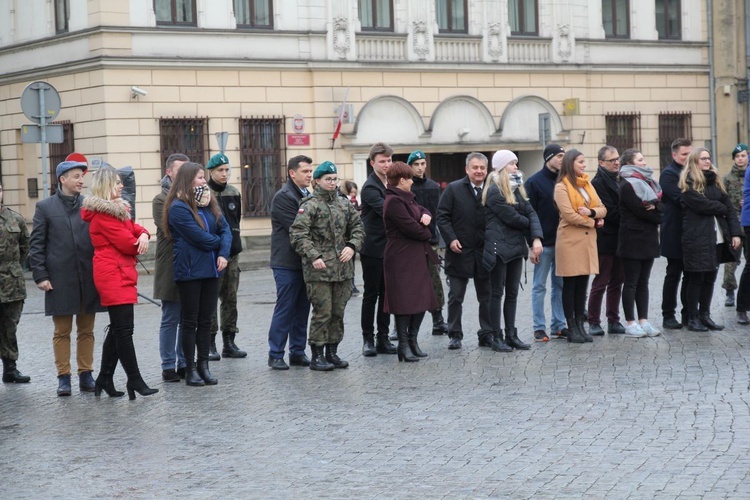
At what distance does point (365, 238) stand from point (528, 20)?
22447 millimetres

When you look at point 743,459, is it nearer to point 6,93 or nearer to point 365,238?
point 365,238

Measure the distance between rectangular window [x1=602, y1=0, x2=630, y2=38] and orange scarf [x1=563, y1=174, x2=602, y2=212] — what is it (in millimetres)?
23223

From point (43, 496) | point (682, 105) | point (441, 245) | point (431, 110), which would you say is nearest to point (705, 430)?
point (43, 496)

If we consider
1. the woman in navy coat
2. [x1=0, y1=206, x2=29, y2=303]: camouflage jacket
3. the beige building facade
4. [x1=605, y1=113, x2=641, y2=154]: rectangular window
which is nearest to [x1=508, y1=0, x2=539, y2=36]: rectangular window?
the beige building facade

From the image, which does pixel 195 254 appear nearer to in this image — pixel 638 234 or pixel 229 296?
pixel 229 296

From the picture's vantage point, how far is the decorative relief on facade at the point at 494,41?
110 feet

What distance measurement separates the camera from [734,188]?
16.6 meters

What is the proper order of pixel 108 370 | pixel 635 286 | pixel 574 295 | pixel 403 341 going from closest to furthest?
pixel 108 370, pixel 403 341, pixel 574 295, pixel 635 286

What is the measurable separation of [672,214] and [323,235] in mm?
4098

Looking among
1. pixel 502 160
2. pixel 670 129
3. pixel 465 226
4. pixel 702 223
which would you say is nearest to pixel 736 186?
pixel 702 223

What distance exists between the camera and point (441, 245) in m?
17.8

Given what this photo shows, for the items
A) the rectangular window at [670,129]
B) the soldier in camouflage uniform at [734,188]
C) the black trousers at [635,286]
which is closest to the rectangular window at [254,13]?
the rectangular window at [670,129]

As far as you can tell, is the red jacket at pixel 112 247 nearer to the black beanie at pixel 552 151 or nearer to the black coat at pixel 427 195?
the black coat at pixel 427 195

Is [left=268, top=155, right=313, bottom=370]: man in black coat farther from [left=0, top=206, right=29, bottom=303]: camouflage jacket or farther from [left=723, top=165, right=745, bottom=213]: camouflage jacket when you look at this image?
[left=723, top=165, right=745, bottom=213]: camouflage jacket
